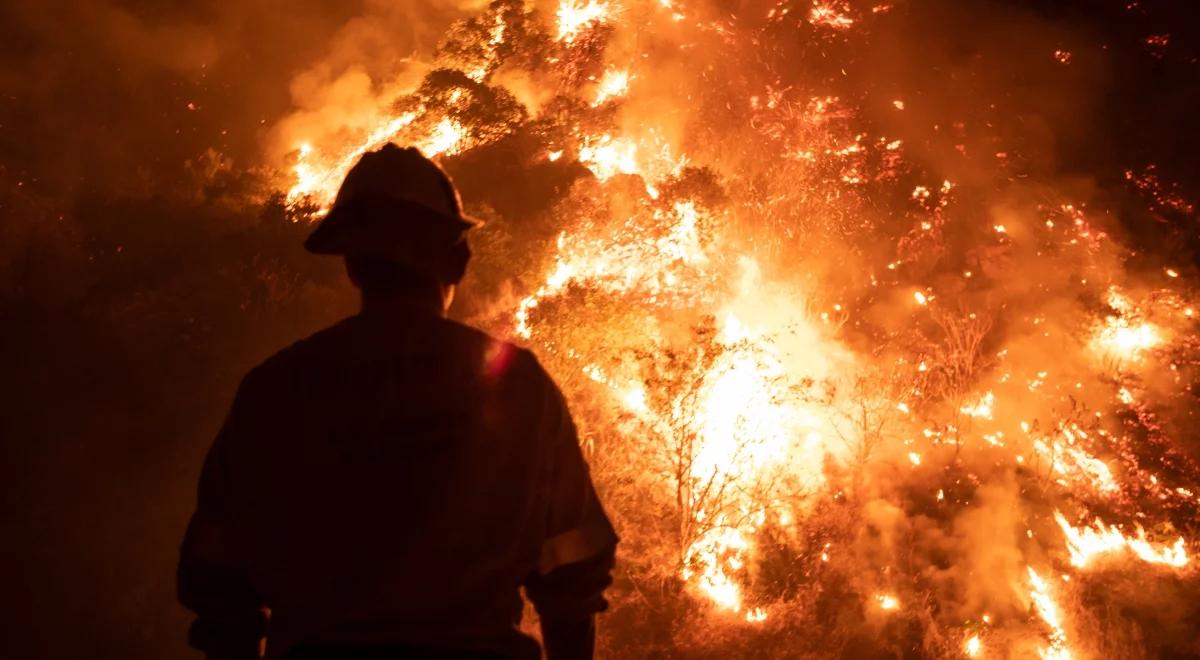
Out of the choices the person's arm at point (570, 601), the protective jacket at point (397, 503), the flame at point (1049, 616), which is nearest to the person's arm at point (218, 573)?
the protective jacket at point (397, 503)

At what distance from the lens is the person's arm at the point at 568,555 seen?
1.61 metres

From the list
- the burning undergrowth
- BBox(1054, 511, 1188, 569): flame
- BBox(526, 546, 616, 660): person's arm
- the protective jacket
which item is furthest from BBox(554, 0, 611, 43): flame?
BBox(526, 546, 616, 660): person's arm

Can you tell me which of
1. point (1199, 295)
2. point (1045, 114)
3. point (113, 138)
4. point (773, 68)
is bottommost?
point (1199, 295)

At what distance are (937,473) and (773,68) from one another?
760cm

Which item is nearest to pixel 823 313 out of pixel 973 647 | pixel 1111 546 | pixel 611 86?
pixel 1111 546

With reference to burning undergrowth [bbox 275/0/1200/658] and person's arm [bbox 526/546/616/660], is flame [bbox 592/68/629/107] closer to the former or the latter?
burning undergrowth [bbox 275/0/1200/658]

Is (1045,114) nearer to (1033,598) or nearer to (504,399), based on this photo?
(1033,598)

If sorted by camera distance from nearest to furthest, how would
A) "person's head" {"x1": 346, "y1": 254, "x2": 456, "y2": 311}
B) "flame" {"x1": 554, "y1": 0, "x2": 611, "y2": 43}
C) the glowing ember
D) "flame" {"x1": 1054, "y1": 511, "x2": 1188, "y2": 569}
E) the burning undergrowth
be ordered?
1. "person's head" {"x1": 346, "y1": 254, "x2": 456, "y2": 311}
2. the glowing ember
3. the burning undergrowth
4. "flame" {"x1": 1054, "y1": 511, "x2": 1188, "y2": 569}
5. "flame" {"x1": 554, "y1": 0, "x2": 611, "y2": 43}

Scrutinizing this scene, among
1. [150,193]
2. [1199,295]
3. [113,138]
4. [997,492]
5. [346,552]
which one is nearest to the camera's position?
[346,552]

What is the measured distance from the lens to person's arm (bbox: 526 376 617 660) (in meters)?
1.61

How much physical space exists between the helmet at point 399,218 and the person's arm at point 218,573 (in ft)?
1.45

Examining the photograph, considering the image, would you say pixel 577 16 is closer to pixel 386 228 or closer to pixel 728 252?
pixel 728 252

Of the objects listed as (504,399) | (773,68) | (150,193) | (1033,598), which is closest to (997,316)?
(1033,598)

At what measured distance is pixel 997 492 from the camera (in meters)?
8.19
